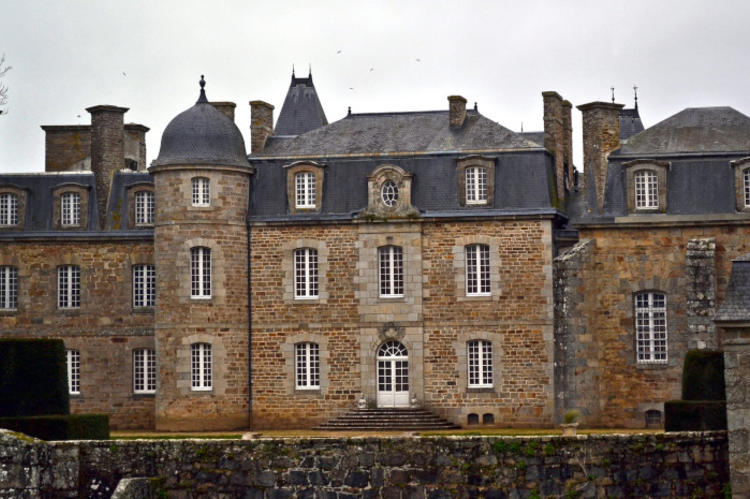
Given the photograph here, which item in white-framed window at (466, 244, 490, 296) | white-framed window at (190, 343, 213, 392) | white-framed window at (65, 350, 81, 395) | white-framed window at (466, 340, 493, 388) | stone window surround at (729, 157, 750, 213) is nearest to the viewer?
stone window surround at (729, 157, 750, 213)

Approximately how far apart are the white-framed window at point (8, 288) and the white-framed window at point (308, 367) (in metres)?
7.89

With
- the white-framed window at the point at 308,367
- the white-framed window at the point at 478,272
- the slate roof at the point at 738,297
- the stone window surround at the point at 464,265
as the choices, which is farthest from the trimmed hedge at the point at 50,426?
the white-framed window at the point at 478,272

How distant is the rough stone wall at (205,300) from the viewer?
1692 inches

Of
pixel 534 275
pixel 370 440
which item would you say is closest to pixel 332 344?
pixel 534 275

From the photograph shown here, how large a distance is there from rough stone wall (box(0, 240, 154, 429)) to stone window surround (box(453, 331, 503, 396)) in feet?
27.5

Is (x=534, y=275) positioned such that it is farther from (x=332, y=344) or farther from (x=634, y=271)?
(x=332, y=344)

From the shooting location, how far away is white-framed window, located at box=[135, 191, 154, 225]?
4562cm

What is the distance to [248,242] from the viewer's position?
43.8 metres

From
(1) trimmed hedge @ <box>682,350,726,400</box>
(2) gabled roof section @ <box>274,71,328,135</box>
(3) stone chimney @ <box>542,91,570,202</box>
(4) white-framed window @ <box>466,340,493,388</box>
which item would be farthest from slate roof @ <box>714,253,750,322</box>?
(2) gabled roof section @ <box>274,71,328,135</box>

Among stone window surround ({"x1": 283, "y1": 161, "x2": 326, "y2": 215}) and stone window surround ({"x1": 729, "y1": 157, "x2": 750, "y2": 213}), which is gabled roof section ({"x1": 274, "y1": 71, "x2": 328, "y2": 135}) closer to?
stone window surround ({"x1": 283, "y1": 161, "x2": 326, "y2": 215})

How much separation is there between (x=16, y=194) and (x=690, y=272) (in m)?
18.1

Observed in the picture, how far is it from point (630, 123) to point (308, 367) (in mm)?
21074

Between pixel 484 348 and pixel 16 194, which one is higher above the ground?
pixel 16 194

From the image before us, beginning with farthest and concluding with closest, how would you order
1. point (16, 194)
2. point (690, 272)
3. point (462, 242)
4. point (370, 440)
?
point (16, 194) < point (462, 242) < point (690, 272) < point (370, 440)
